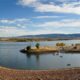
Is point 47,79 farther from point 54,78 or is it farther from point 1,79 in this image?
point 1,79

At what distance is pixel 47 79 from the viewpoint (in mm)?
18594

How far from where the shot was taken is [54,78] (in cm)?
1886

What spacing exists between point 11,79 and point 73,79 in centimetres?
448

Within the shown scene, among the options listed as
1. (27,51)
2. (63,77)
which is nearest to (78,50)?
(27,51)

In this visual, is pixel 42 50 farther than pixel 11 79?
Yes

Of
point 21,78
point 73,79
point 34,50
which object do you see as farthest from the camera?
point 34,50

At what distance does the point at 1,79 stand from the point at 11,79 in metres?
0.90

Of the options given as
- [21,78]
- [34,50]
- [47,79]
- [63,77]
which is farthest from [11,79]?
[34,50]

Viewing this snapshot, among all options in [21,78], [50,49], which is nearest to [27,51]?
[50,49]

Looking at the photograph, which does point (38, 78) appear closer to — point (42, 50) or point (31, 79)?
point (31, 79)

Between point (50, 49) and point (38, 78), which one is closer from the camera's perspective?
point (38, 78)

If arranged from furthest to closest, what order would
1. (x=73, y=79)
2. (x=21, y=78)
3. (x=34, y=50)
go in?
(x=34, y=50) → (x=21, y=78) → (x=73, y=79)

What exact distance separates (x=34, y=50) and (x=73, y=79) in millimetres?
70617

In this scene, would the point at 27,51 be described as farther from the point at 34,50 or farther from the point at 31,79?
the point at 31,79
